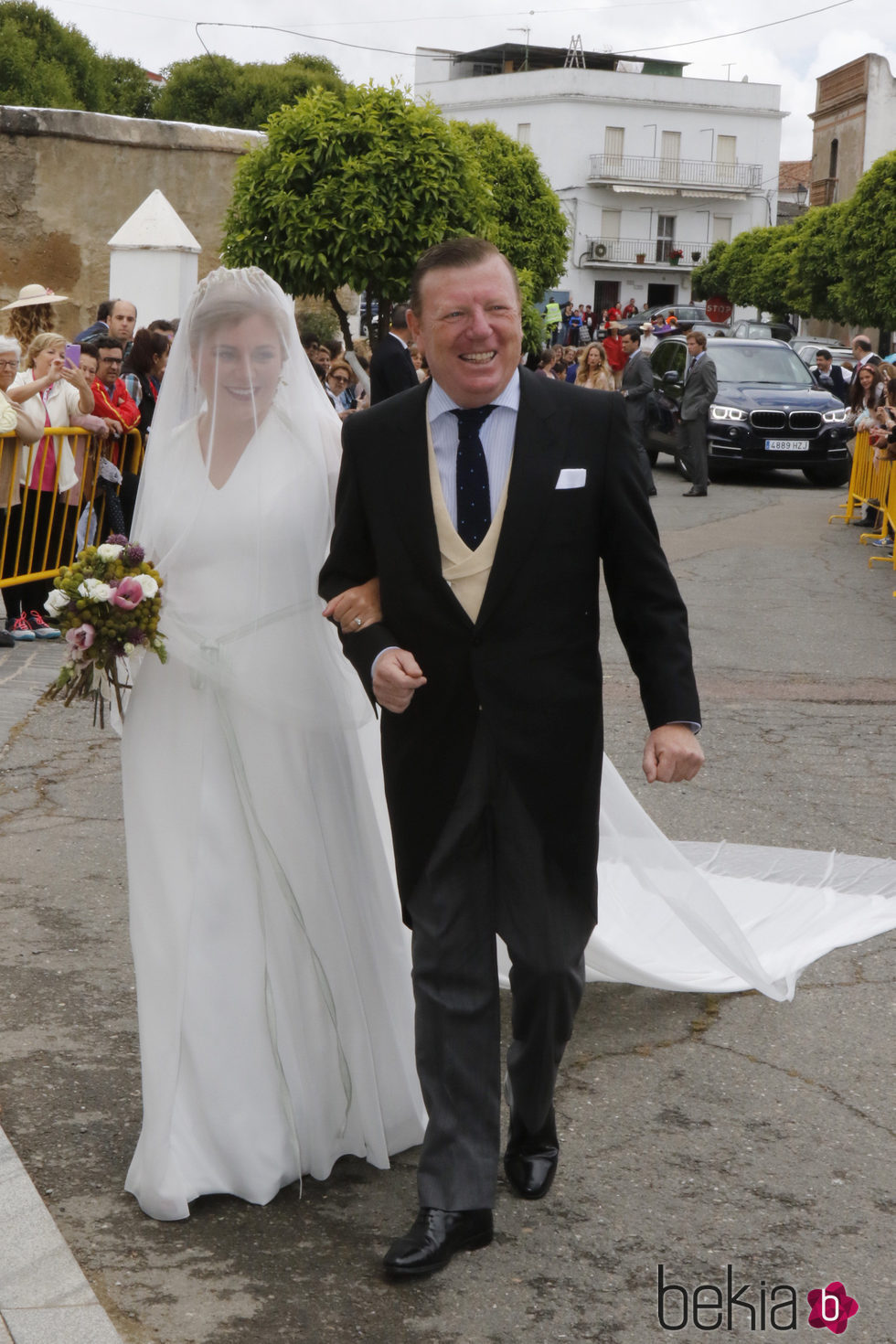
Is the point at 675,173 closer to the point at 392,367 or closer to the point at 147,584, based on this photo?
the point at 392,367

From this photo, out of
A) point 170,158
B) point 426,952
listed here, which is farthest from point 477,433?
point 170,158

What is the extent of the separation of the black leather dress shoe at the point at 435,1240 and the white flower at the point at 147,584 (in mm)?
1429

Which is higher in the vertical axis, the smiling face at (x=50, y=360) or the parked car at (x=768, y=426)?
the smiling face at (x=50, y=360)

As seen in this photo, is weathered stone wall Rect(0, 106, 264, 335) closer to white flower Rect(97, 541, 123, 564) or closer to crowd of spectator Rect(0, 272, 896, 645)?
crowd of spectator Rect(0, 272, 896, 645)

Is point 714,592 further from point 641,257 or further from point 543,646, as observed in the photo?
point 641,257

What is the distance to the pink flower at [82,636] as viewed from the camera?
334cm

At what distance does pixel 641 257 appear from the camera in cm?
7456

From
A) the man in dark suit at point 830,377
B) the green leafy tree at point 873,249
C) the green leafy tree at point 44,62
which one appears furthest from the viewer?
the green leafy tree at point 44,62

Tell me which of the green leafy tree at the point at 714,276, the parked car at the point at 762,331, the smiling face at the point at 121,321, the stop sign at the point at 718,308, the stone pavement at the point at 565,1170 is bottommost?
the stone pavement at the point at 565,1170

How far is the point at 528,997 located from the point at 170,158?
1906 cm

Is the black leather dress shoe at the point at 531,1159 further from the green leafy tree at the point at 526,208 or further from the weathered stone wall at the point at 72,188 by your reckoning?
the green leafy tree at the point at 526,208

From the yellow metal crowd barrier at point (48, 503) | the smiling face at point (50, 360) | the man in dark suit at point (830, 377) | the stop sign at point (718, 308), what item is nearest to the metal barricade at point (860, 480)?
the yellow metal crowd barrier at point (48, 503)

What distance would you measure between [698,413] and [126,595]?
53.9ft

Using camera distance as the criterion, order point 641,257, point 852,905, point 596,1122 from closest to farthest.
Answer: point 596,1122
point 852,905
point 641,257
